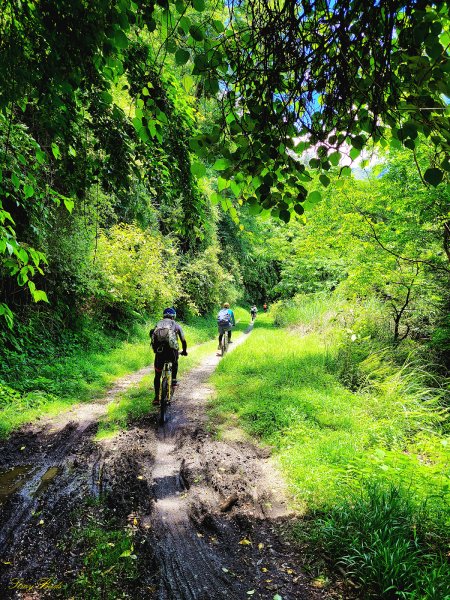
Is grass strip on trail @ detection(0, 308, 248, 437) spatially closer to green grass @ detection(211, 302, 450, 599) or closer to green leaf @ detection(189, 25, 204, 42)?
green grass @ detection(211, 302, 450, 599)

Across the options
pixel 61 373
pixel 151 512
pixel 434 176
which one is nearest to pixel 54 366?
pixel 61 373

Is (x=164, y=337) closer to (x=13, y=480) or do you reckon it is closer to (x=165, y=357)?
(x=165, y=357)

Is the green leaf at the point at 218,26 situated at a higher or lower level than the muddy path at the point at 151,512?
higher

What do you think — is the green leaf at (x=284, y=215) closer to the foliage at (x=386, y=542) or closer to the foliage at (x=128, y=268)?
the foliage at (x=386, y=542)

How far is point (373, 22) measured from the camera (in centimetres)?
187

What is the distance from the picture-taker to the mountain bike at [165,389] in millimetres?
6488

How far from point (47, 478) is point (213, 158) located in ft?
15.1

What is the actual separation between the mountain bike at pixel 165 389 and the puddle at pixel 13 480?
7.48ft

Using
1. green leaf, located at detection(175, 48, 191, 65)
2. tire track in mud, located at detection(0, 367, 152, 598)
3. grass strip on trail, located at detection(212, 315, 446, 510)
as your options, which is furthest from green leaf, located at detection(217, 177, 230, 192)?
grass strip on trail, located at detection(212, 315, 446, 510)

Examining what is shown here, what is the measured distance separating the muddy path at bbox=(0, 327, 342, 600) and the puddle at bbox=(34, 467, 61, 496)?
0.04 feet

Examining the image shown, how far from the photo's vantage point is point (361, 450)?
5.04 metres

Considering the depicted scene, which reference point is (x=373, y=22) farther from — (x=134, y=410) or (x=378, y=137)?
(x=134, y=410)

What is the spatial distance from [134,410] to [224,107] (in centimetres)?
617

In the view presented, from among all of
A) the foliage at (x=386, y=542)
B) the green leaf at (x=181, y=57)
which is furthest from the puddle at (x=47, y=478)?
the green leaf at (x=181, y=57)
